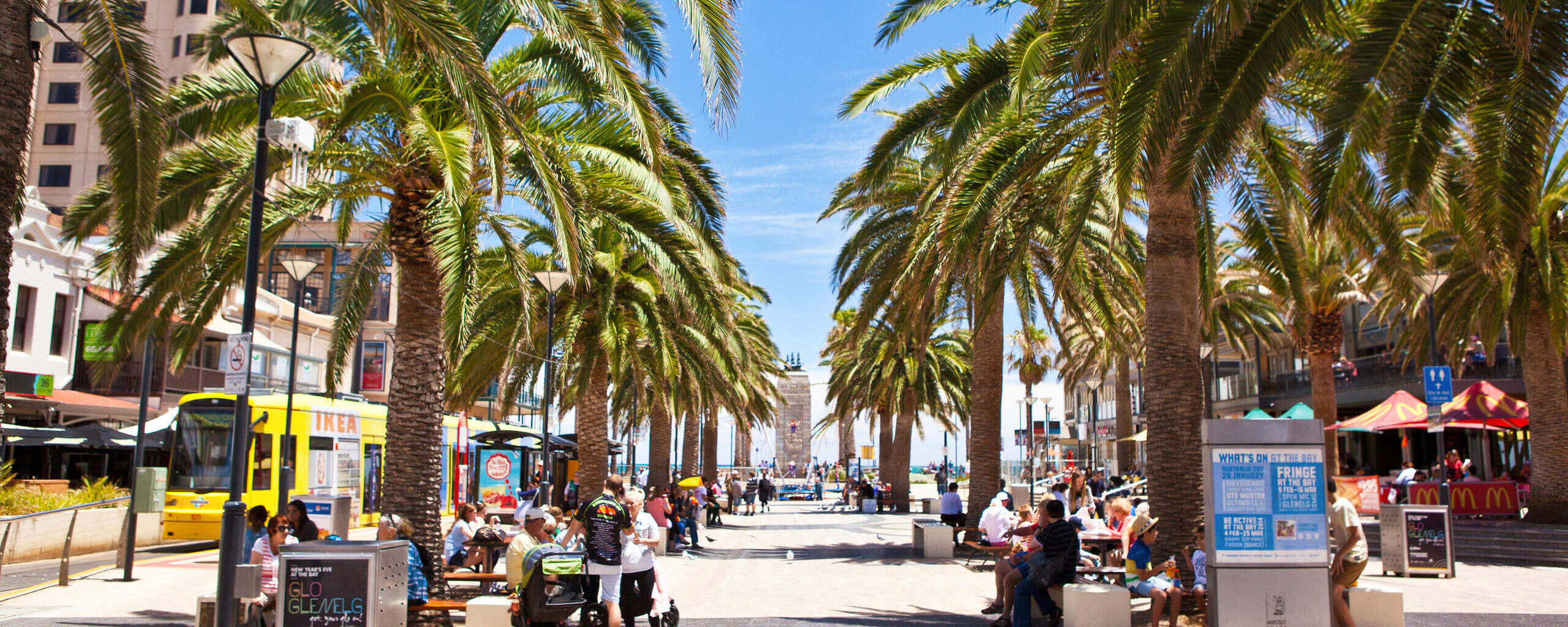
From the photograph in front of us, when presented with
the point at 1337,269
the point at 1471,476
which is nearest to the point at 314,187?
the point at 1337,269

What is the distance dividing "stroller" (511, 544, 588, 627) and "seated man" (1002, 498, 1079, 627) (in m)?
4.08

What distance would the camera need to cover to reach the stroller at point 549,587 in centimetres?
952

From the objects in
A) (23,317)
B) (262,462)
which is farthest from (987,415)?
(23,317)

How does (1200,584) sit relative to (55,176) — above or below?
below

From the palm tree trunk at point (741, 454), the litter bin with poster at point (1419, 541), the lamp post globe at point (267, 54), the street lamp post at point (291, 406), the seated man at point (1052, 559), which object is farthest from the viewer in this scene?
the palm tree trunk at point (741, 454)

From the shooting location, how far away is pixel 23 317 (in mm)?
29594

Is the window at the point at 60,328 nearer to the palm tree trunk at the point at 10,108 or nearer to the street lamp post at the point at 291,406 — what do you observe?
the street lamp post at the point at 291,406

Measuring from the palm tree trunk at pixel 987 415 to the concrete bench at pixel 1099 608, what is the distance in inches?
416

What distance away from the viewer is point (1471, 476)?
88.8 ft

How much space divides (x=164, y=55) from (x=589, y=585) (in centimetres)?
5599

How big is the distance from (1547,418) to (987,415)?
10480 mm

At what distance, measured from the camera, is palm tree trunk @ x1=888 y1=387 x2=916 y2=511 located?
35062 mm

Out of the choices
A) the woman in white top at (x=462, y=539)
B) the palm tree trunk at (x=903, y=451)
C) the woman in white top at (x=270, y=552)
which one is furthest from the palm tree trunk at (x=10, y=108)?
the palm tree trunk at (x=903, y=451)

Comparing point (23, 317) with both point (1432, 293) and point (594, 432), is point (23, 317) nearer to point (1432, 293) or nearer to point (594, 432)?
point (594, 432)
